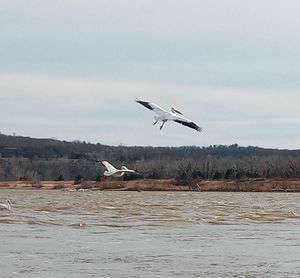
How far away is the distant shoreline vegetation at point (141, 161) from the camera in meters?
147

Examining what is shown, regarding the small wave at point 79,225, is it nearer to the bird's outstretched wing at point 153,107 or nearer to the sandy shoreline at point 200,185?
the bird's outstretched wing at point 153,107

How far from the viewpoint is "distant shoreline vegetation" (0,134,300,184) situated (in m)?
147

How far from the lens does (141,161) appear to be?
171m

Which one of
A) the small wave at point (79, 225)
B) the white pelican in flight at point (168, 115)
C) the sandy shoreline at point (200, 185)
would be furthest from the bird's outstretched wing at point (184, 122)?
the sandy shoreline at point (200, 185)

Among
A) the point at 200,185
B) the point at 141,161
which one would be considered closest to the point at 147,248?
the point at 200,185

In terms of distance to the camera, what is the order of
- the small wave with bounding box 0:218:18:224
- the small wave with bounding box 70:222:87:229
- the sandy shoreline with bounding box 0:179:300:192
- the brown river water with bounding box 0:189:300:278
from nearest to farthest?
the brown river water with bounding box 0:189:300:278 → the small wave with bounding box 70:222:87:229 → the small wave with bounding box 0:218:18:224 → the sandy shoreline with bounding box 0:179:300:192

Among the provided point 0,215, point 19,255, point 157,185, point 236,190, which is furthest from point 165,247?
point 157,185

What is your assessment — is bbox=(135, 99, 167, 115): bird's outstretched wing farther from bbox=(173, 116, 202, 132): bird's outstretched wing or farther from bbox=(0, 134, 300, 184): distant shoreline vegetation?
bbox=(0, 134, 300, 184): distant shoreline vegetation

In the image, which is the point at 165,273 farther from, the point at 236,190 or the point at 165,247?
the point at 236,190

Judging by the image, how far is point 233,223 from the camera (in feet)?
116

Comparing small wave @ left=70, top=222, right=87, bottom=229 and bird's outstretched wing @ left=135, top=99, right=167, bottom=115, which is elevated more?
bird's outstretched wing @ left=135, top=99, right=167, bottom=115

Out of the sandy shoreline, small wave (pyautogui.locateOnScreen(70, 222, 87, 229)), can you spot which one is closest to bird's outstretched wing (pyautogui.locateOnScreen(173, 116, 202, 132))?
small wave (pyautogui.locateOnScreen(70, 222, 87, 229))

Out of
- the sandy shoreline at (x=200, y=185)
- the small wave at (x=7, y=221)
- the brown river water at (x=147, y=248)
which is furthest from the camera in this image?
the sandy shoreline at (x=200, y=185)

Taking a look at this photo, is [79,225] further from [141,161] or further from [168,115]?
[141,161]
